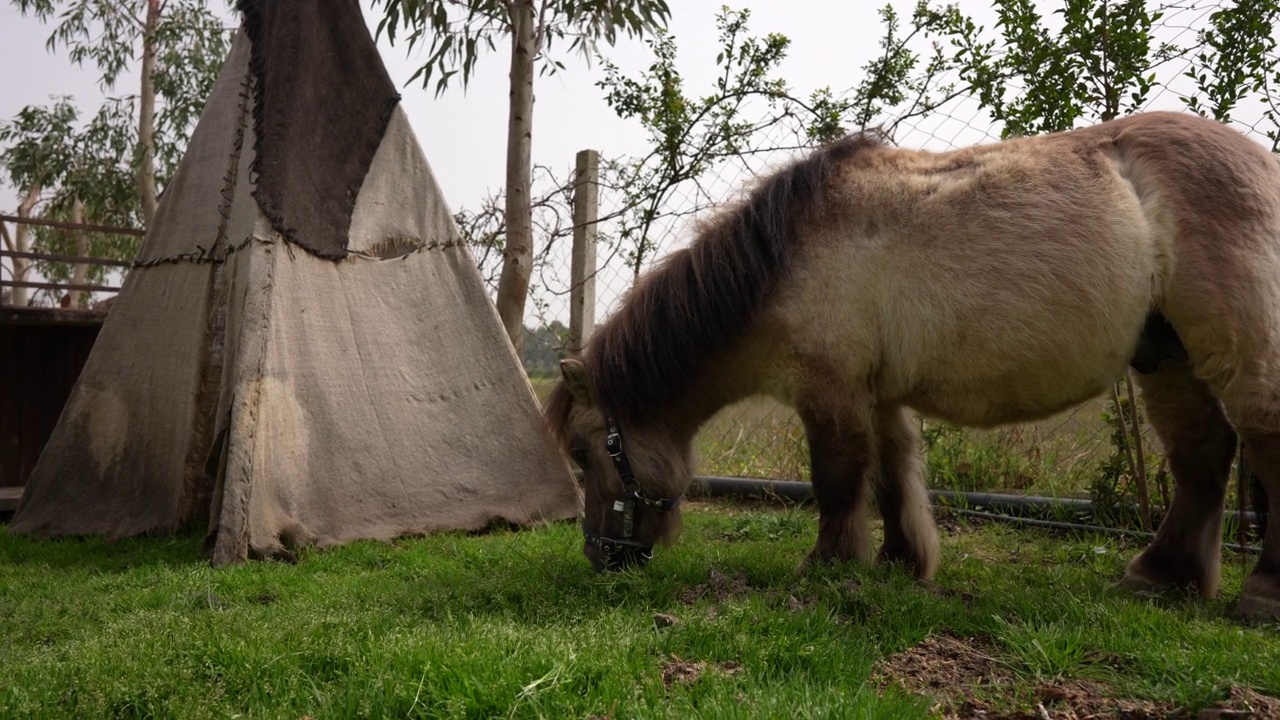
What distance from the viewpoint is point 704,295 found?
3.89 metres

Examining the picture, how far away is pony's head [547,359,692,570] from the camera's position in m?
3.96

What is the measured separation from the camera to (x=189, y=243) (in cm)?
552

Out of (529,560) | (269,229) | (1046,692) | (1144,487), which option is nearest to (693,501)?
(529,560)

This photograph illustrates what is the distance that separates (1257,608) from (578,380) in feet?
9.12

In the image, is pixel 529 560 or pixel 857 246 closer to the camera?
pixel 857 246

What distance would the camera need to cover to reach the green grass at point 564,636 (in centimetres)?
230

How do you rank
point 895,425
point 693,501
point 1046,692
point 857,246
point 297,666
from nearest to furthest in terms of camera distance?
point 1046,692, point 297,666, point 857,246, point 895,425, point 693,501

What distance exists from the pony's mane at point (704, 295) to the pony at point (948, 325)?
1 cm

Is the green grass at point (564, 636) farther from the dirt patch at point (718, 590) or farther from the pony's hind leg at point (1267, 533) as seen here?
the pony's hind leg at point (1267, 533)

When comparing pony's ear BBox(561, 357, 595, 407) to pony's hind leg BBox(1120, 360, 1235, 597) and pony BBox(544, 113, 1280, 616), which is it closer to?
pony BBox(544, 113, 1280, 616)

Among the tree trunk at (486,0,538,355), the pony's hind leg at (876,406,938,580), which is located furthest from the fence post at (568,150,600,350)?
the pony's hind leg at (876,406,938,580)

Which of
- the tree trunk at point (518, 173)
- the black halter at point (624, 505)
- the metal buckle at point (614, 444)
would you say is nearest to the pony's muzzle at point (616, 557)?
the black halter at point (624, 505)

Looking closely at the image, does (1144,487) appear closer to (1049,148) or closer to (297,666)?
(1049,148)

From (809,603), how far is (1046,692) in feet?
2.94
